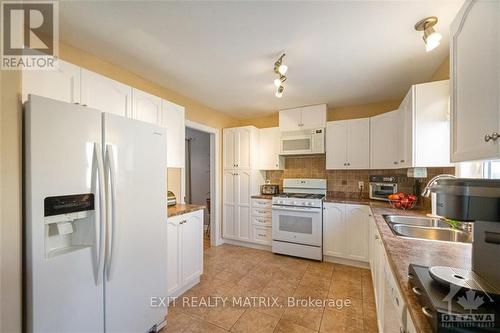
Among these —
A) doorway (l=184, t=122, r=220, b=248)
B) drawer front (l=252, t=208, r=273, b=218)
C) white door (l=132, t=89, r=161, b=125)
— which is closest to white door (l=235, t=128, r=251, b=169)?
drawer front (l=252, t=208, r=273, b=218)

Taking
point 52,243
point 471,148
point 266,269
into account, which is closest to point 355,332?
point 266,269

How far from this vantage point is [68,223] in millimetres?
1204

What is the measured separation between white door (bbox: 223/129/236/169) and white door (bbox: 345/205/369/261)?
2.06 m

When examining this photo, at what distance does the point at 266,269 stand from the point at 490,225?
2467 millimetres

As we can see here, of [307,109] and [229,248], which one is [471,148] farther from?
[229,248]

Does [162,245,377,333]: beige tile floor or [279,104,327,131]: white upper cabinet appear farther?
[279,104,327,131]: white upper cabinet

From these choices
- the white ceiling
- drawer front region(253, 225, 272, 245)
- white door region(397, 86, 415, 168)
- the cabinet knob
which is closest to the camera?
the cabinet knob

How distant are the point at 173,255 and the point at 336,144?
2.75 meters

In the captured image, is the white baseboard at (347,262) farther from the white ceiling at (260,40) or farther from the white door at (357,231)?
the white ceiling at (260,40)

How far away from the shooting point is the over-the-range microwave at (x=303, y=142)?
3.38 m

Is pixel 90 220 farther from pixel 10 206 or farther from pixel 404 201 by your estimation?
pixel 404 201

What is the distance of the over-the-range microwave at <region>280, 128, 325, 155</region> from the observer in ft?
11.1

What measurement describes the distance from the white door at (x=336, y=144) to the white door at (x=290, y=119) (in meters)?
0.50

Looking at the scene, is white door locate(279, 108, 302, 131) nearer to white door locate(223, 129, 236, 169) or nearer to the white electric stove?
white door locate(223, 129, 236, 169)
